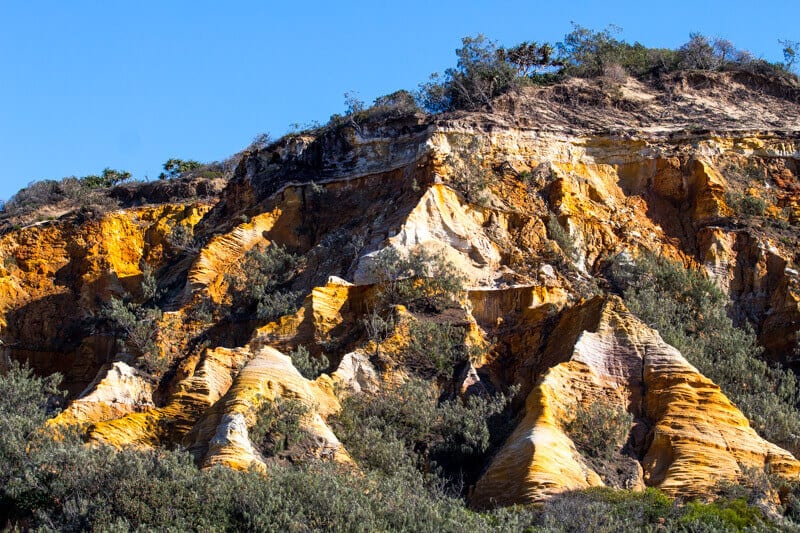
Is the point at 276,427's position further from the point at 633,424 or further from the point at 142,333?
the point at 142,333

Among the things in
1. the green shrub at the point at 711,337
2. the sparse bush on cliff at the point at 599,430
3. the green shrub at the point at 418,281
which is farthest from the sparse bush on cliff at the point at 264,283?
the sparse bush on cliff at the point at 599,430

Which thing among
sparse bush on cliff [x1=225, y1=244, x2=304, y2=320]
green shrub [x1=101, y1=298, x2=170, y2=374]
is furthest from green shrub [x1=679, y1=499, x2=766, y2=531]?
green shrub [x1=101, y1=298, x2=170, y2=374]

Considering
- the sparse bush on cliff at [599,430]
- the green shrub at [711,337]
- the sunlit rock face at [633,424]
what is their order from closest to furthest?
1. the sunlit rock face at [633,424]
2. the sparse bush on cliff at [599,430]
3. the green shrub at [711,337]

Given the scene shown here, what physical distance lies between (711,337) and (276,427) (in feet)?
44.8

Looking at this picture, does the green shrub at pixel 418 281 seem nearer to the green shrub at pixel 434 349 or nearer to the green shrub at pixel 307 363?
the green shrub at pixel 434 349

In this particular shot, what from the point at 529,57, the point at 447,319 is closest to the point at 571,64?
the point at 529,57

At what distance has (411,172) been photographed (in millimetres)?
36469

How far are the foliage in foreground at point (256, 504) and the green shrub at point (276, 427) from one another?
85 cm

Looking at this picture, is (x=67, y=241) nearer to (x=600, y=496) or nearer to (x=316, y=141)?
(x=316, y=141)

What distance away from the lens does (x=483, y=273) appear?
3195cm

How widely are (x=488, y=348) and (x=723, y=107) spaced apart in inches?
716

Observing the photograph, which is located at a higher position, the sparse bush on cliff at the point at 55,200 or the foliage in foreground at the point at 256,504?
the sparse bush on cliff at the point at 55,200

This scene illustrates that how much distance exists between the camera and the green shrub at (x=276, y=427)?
21.4 meters

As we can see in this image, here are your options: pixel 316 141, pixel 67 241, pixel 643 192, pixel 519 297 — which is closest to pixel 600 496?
pixel 519 297
